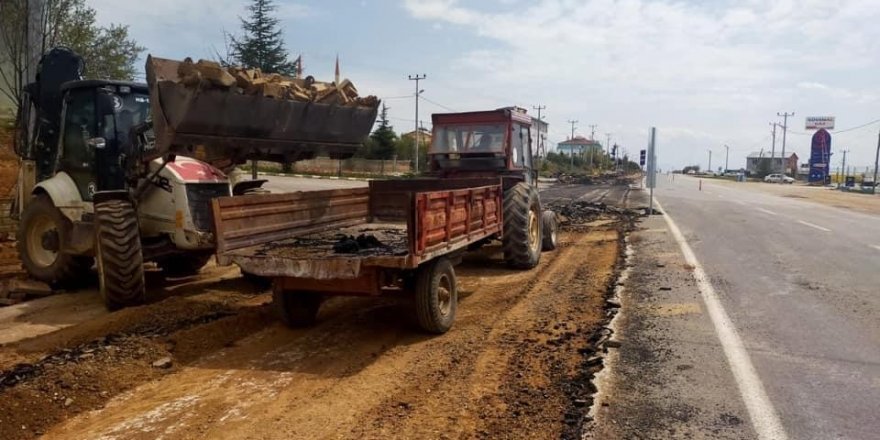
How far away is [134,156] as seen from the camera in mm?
8164

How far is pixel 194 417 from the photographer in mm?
4461

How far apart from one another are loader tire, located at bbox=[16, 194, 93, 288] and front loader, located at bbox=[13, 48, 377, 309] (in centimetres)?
1

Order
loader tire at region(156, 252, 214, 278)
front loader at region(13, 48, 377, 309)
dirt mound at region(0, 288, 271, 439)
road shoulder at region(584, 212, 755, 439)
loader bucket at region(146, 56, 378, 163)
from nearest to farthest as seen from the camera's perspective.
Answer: road shoulder at region(584, 212, 755, 439), dirt mound at region(0, 288, 271, 439), loader bucket at region(146, 56, 378, 163), front loader at region(13, 48, 377, 309), loader tire at region(156, 252, 214, 278)

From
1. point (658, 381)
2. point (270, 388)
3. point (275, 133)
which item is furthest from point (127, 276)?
point (658, 381)

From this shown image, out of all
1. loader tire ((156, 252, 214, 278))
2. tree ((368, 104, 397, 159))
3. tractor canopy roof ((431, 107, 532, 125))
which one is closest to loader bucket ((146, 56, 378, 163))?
loader tire ((156, 252, 214, 278))

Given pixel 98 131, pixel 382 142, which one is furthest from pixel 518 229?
pixel 382 142

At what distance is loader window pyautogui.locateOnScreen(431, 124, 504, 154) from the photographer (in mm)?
11719

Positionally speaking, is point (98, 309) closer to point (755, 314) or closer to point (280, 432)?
point (280, 432)

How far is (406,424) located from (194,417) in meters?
1.43

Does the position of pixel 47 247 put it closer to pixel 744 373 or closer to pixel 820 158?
pixel 744 373

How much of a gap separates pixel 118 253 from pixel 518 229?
5467mm

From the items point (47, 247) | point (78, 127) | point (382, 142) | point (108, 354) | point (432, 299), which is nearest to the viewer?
point (108, 354)

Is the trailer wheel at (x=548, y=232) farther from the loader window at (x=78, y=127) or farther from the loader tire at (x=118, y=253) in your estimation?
the loader window at (x=78, y=127)

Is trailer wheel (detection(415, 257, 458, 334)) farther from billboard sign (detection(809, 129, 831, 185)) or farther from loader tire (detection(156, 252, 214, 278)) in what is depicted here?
billboard sign (detection(809, 129, 831, 185))
